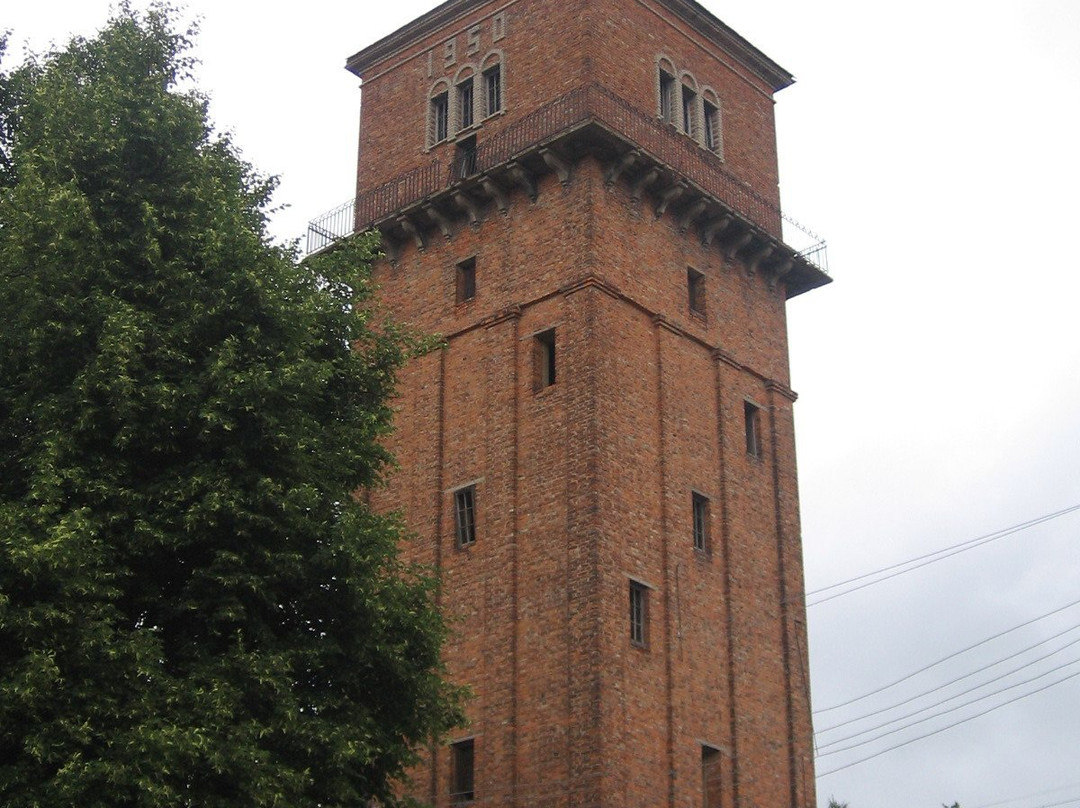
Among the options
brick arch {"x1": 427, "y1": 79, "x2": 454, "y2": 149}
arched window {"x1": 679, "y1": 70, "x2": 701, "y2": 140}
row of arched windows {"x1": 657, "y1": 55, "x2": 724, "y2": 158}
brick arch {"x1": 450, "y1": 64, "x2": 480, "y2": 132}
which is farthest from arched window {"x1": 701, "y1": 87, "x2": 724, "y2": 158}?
brick arch {"x1": 427, "y1": 79, "x2": 454, "y2": 149}

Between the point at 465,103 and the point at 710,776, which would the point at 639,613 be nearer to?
the point at 710,776

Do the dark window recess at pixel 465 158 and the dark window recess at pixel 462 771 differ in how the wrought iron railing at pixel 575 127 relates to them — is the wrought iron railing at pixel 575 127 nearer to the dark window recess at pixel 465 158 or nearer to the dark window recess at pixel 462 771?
the dark window recess at pixel 465 158

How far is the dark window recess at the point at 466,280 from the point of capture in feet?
114

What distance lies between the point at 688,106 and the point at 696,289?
4912 mm

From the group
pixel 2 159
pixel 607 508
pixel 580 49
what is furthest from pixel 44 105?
pixel 580 49

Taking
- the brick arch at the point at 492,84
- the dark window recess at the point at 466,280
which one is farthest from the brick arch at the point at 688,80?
the dark window recess at the point at 466,280

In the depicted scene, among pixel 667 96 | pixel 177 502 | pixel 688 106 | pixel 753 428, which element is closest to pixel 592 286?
pixel 753 428

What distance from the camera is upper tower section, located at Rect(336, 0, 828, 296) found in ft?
112

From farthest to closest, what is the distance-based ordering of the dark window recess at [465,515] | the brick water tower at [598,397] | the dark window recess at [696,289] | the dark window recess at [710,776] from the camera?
the dark window recess at [696,289], the dark window recess at [465,515], the dark window recess at [710,776], the brick water tower at [598,397]

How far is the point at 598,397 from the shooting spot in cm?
3103

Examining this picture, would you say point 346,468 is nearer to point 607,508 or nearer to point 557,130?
point 607,508

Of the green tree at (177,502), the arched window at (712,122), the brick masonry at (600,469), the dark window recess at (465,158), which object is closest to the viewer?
the green tree at (177,502)

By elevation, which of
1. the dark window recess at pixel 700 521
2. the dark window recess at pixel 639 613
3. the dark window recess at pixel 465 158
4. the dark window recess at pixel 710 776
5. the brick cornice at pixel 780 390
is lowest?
the dark window recess at pixel 710 776

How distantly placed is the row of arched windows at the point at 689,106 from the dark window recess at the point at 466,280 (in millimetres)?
5405
